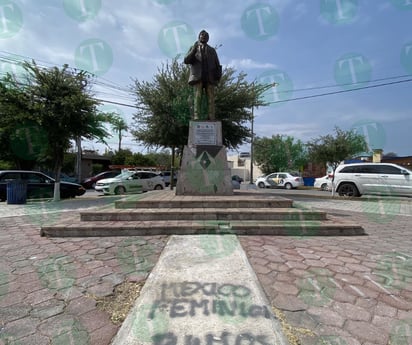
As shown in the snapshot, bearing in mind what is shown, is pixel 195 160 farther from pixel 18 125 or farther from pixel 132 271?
pixel 18 125

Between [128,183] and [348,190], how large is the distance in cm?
1153

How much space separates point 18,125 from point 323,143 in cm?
2427

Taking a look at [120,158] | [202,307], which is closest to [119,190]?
[202,307]

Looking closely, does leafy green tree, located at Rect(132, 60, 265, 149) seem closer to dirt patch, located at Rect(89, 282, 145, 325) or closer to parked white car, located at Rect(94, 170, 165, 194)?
parked white car, located at Rect(94, 170, 165, 194)

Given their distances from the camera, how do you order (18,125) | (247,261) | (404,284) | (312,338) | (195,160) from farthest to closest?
(18,125) → (195,160) → (247,261) → (404,284) → (312,338)

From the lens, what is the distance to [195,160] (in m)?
7.85

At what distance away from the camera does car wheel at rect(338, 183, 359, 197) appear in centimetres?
1221

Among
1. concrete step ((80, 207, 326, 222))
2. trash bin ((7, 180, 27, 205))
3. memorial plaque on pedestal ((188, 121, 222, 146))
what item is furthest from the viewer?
trash bin ((7, 180, 27, 205))

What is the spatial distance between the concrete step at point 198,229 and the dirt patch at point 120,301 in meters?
1.95

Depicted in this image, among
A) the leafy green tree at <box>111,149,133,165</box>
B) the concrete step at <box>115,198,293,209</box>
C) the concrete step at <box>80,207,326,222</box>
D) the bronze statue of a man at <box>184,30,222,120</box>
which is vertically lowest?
→ the concrete step at <box>80,207,326,222</box>

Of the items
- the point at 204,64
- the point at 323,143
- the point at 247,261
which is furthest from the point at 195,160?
the point at 323,143

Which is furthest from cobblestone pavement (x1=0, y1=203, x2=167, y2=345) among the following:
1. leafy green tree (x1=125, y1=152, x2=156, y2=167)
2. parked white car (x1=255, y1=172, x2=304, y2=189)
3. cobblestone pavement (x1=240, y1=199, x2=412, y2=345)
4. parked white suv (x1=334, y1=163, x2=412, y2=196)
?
leafy green tree (x1=125, y1=152, x2=156, y2=167)

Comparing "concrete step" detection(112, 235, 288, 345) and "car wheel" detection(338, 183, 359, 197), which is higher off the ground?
"car wheel" detection(338, 183, 359, 197)

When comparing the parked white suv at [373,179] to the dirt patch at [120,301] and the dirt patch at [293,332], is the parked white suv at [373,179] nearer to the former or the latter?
the dirt patch at [293,332]
